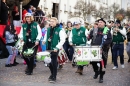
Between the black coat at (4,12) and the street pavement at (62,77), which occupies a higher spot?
the black coat at (4,12)

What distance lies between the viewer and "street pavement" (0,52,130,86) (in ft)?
31.9

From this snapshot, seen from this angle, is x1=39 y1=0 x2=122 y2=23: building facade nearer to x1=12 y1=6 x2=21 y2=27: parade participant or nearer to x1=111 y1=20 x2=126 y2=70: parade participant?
x1=12 y1=6 x2=21 y2=27: parade participant

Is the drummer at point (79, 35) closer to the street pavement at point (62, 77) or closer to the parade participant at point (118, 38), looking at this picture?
the street pavement at point (62, 77)

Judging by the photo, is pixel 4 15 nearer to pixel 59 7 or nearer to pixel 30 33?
pixel 30 33

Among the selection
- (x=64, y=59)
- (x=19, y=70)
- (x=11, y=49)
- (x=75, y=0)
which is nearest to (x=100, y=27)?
(x=64, y=59)

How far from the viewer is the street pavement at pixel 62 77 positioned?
9711 mm

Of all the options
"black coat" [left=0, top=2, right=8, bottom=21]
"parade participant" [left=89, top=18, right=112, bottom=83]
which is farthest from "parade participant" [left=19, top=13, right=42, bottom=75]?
"black coat" [left=0, top=2, right=8, bottom=21]

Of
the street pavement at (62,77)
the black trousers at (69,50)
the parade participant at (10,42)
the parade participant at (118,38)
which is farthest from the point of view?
the black trousers at (69,50)

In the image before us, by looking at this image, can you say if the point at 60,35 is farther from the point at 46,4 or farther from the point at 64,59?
the point at 46,4

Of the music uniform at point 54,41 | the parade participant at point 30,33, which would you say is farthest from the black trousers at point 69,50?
the music uniform at point 54,41

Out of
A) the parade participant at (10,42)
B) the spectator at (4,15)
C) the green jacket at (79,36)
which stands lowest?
the parade participant at (10,42)

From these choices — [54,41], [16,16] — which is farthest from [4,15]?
[54,41]

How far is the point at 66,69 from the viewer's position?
502 inches

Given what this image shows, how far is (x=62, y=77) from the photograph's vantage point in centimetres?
1081
